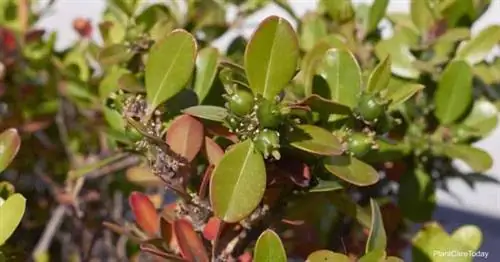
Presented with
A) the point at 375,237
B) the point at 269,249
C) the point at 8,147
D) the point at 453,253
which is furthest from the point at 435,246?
the point at 8,147

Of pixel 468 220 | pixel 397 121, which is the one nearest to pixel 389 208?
pixel 397 121

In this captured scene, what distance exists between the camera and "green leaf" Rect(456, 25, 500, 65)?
1070mm

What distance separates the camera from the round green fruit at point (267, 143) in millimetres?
714

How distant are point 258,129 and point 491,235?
1.93 metres

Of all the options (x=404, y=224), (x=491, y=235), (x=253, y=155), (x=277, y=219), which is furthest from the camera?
(x=491, y=235)

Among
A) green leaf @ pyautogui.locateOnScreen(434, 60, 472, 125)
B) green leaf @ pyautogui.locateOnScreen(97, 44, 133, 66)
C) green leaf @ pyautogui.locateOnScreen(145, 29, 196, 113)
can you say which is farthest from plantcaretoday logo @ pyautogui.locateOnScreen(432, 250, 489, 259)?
green leaf @ pyautogui.locateOnScreen(97, 44, 133, 66)

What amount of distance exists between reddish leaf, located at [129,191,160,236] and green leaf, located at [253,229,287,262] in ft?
0.73

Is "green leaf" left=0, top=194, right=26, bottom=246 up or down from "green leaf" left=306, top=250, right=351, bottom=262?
up

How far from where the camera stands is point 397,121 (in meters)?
0.85

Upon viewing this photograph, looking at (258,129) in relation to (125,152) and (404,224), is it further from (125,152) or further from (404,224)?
(404,224)

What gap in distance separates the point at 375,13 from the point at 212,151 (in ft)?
1.34

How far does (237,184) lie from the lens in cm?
72

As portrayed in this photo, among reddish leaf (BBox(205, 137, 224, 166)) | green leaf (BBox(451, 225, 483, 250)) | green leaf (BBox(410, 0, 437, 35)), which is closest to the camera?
reddish leaf (BBox(205, 137, 224, 166))

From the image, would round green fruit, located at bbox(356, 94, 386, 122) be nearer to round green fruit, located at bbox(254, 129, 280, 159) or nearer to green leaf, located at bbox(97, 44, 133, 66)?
round green fruit, located at bbox(254, 129, 280, 159)
